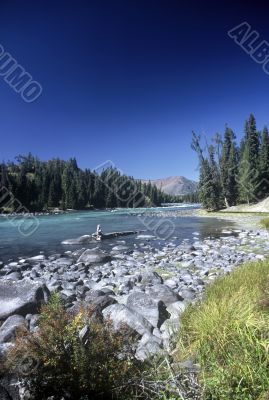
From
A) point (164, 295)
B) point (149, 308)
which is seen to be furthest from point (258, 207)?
point (149, 308)

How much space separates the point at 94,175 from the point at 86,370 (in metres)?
140

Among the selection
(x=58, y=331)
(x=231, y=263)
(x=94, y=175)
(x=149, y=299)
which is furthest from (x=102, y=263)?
(x=94, y=175)

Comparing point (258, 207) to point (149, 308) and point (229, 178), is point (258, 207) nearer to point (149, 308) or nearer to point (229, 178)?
point (229, 178)

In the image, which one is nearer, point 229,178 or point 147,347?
point 147,347

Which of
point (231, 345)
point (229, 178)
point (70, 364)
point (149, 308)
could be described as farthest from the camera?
point (229, 178)

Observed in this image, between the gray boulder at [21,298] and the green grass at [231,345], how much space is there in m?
3.51

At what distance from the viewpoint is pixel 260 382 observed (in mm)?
2996

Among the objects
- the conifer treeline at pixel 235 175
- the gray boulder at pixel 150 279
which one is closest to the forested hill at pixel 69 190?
the conifer treeline at pixel 235 175

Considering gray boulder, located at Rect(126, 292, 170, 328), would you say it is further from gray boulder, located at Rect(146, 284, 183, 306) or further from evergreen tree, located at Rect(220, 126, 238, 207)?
evergreen tree, located at Rect(220, 126, 238, 207)

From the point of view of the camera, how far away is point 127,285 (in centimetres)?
872

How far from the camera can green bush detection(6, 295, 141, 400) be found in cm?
287

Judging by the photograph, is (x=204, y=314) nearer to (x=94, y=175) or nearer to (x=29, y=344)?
(x=29, y=344)

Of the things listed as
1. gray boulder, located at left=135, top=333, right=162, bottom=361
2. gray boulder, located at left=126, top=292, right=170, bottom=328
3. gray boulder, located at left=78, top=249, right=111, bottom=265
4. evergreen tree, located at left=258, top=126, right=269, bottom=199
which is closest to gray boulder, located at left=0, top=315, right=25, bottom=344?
gray boulder, located at left=135, top=333, right=162, bottom=361

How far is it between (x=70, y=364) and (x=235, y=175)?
2443 inches
